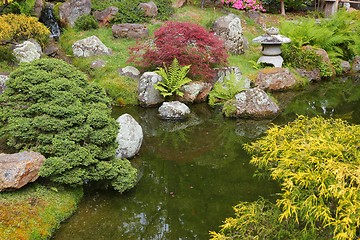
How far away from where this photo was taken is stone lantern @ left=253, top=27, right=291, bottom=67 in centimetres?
1395

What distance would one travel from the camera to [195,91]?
1190cm

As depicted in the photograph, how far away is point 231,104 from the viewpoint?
10906 millimetres

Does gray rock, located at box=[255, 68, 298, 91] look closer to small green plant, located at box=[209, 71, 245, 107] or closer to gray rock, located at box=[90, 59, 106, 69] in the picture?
small green plant, located at box=[209, 71, 245, 107]

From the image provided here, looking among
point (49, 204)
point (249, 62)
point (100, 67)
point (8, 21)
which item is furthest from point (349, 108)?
point (8, 21)

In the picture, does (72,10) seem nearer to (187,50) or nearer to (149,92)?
(187,50)

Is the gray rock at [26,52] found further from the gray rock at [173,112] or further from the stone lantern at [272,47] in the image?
the stone lantern at [272,47]

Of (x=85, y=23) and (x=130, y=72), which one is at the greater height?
(x=85, y=23)

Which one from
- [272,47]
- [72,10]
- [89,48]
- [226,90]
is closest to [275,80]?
[272,47]

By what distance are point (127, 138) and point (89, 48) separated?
279 inches

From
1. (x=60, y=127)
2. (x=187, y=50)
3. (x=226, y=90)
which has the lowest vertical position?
(x=226, y=90)

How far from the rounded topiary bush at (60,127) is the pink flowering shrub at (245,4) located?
13.2m

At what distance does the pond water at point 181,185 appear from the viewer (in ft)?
19.5

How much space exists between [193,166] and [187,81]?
4.26 metres

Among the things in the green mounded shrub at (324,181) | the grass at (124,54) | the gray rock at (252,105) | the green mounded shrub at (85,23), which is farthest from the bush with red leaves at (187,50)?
the green mounded shrub at (324,181)
